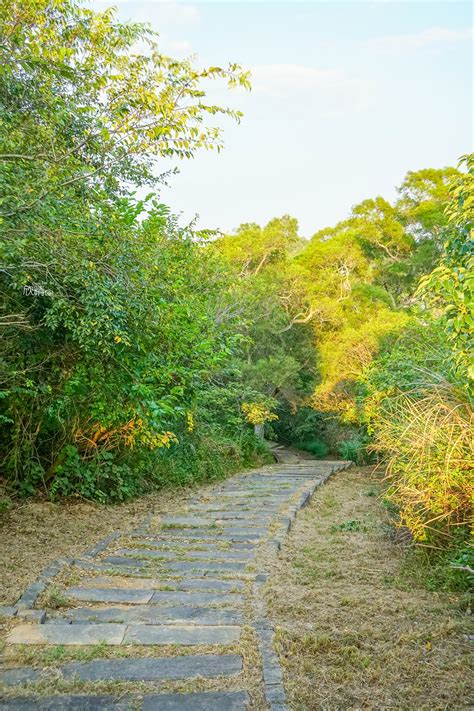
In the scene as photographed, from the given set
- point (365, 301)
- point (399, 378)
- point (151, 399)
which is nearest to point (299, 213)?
point (365, 301)

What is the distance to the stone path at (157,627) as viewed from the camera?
216cm

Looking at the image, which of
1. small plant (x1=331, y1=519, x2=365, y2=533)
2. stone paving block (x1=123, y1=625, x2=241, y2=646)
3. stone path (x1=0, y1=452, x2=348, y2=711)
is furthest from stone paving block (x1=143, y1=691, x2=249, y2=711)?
small plant (x1=331, y1=519, x2=365, y2=533)

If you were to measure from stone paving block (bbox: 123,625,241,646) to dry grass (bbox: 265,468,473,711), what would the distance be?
0.29 m

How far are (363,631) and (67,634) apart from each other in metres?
1.62

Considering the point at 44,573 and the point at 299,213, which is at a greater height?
the point at 299,213

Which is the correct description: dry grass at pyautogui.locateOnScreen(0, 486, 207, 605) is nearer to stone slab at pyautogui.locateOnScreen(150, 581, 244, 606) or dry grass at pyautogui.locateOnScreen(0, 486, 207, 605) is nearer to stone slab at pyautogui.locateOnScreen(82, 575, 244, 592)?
stone slab at pyautogui.locateOnScreen(82, 575, 244, 592)

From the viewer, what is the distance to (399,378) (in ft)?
22.2

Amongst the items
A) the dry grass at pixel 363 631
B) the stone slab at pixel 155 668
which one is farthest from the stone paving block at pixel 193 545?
the stone slab at pixel 155 668

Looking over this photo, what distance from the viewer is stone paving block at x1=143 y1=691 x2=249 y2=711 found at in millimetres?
2061

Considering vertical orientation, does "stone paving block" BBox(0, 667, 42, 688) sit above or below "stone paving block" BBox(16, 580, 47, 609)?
below

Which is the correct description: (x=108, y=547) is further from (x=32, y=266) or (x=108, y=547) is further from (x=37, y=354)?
(x=32, y=266)

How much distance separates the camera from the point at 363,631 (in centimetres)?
275

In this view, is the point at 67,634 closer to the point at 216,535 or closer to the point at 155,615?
the point at 155,615

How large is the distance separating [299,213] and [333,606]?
1643 centimetres
